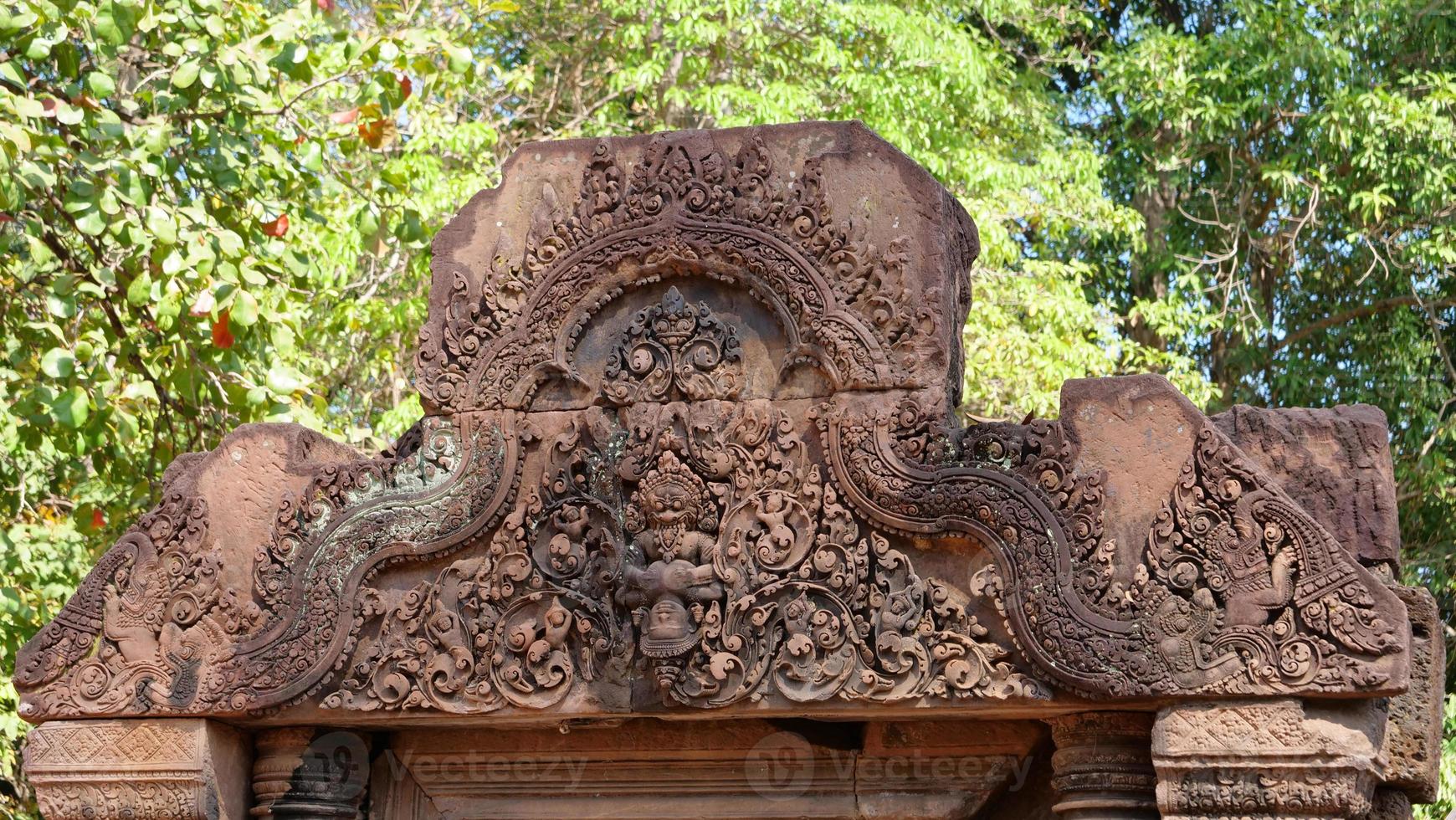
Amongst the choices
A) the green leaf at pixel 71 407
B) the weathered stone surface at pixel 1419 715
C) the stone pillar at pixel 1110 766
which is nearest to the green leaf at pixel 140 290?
the green leaf at pixel 71 407

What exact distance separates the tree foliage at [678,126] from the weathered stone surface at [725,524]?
5.82 ft

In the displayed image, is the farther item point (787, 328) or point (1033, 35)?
point (1033, 35)

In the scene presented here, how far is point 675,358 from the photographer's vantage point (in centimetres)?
477

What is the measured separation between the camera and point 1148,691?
419 cm

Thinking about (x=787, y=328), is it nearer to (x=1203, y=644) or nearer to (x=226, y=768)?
(x=1203, y=644)

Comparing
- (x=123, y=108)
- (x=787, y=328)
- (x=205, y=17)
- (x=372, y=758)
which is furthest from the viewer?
(x=123, y=108)

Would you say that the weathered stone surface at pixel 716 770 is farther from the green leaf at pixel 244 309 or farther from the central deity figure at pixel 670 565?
the green leaf at pixel 244 309

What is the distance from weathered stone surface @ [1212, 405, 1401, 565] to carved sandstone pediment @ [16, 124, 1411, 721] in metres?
0.04

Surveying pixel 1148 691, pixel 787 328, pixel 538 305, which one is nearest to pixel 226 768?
pixel 538 305

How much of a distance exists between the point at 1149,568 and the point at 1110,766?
0.58 metres

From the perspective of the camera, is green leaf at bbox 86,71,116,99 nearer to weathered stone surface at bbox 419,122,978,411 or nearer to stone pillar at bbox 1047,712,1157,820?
weathered stone surface at bbox 419,122,978,411

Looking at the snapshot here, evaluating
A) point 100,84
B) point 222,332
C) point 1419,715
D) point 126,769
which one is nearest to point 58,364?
point 222,332

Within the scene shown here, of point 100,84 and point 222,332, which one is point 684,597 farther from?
point 100,84

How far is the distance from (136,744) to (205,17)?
330cm
